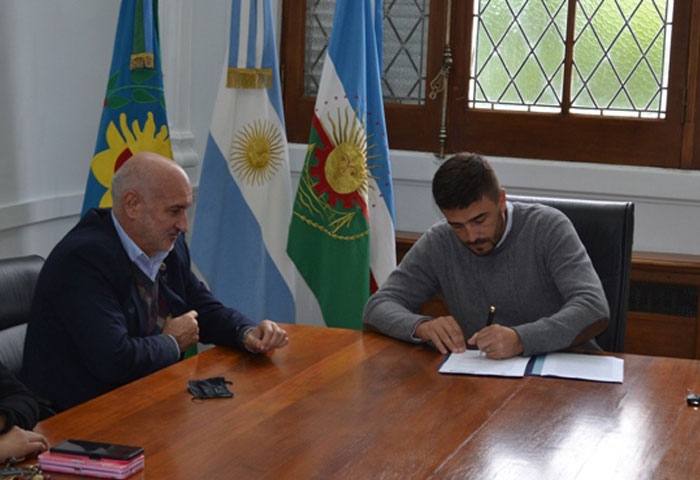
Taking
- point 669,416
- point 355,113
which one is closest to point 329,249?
point 355,113

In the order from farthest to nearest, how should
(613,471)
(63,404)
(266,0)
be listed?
(266,0), (63,404), (613,471)

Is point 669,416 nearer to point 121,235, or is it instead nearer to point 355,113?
point 121,235

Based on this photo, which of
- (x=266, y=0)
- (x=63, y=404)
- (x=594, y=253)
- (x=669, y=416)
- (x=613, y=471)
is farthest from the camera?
(x=266, y=0)

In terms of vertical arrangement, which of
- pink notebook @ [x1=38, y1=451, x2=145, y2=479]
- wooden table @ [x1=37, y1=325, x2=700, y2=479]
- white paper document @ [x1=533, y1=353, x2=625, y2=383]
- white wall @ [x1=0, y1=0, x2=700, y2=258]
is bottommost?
white paper document @ [x1=533, y1=353, x2=625, y2=383]

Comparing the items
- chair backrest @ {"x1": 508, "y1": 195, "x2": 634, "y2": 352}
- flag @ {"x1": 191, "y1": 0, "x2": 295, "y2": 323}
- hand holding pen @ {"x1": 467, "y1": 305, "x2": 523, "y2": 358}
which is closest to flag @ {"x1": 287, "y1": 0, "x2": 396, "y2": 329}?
flag @ {"x1": 191, "y1": 0, "x2": 295, "y2": 323}

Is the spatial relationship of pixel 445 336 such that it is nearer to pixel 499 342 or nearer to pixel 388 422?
pixel 499 342

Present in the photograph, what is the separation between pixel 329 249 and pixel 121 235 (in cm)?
154

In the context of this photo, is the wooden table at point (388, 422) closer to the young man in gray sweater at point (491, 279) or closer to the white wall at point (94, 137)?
the young man in gray sweater at point (491, 279)

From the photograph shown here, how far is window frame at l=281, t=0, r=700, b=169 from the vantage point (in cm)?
452

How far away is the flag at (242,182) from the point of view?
4301 millimetres

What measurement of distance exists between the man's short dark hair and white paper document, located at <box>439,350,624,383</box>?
42cm

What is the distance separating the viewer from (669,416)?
7.68 ft

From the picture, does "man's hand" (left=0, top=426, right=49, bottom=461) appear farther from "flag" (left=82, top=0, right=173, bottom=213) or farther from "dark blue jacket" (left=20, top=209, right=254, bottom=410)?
"flag" (left=82, top=0, right=173, bottom=213)

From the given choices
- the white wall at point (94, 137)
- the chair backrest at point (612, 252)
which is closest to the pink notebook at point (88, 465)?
the chair backrest at point (612, 252)
